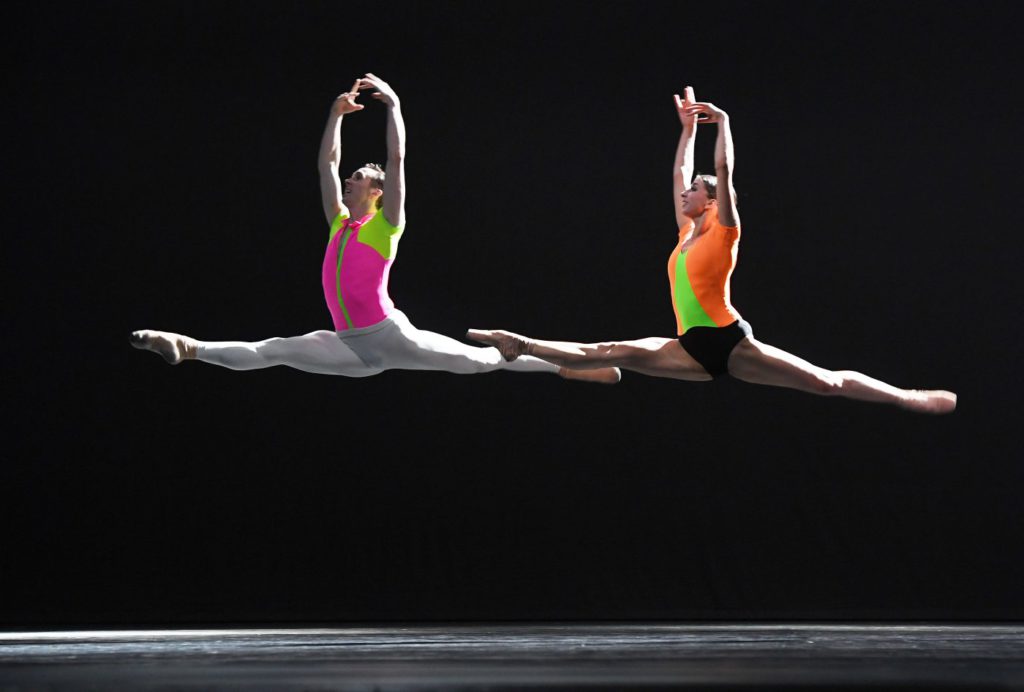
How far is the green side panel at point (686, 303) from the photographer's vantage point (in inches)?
190

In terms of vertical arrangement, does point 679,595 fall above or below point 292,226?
below

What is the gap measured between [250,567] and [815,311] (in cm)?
314

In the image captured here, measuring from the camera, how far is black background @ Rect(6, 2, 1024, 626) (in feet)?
20.7

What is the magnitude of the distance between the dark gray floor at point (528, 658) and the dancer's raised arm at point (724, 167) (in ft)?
5.37

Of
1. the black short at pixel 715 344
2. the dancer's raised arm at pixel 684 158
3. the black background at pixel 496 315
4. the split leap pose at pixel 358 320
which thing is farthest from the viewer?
the black background at pixel 496 315

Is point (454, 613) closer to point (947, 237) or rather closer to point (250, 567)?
point (250, 567)

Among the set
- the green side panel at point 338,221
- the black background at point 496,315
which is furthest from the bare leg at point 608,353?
the black background at point 496,315

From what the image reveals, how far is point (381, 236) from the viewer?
16.1 ft

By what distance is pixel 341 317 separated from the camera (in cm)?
495

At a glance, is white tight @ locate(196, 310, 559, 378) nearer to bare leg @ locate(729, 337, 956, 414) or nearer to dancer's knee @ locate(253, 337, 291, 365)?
dancer's knee @ locate(253, 337, 291, 365)

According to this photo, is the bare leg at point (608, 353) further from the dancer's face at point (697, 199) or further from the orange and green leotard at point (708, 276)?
the dancer's face at point (697, 199)

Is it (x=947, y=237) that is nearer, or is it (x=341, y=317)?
(x=341, y=317)

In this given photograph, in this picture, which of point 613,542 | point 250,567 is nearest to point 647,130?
point 613,542

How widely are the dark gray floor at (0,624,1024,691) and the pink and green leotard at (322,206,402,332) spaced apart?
1.31 meters
